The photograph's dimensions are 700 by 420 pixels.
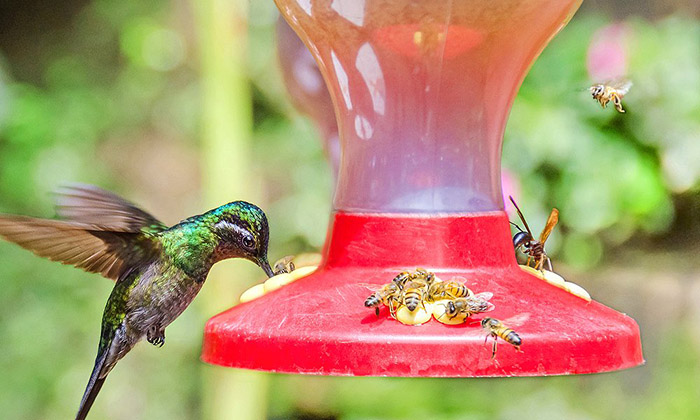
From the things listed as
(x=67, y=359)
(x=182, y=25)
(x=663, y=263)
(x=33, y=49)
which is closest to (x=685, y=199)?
(x=663, y=263)

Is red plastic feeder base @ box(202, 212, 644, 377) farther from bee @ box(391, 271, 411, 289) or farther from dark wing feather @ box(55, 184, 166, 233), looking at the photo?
dark wing feather @ box(55, 184, 166, 233)

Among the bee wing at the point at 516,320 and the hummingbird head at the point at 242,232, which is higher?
the hummingbird head at the point at 242,232

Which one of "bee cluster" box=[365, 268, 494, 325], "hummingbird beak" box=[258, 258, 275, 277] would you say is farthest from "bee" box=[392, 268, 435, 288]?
→ "hummingbird beak" box=[258, 258, 275, 277]

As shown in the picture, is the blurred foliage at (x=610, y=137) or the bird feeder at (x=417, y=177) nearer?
the bird feeder at (x=417, y=177)

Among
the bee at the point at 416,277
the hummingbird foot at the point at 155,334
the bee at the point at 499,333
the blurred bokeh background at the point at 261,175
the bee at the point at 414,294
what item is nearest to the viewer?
the bee at the point at 499,333

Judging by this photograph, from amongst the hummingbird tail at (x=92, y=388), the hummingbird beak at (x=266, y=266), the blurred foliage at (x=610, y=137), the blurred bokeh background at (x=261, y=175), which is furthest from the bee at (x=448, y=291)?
the blurred foliage at (x=610, y=137)

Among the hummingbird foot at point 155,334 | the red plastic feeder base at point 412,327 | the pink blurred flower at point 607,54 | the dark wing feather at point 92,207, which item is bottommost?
the hummingbird foot at point 155,334

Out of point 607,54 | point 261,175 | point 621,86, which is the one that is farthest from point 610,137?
point 261,175

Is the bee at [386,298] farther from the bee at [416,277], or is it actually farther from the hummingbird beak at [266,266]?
the hummingbird beak at [266,266]

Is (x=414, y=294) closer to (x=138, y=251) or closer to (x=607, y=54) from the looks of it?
(x=138, y=251)
